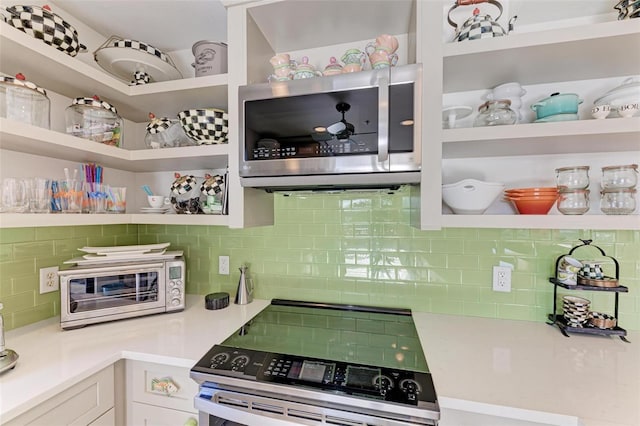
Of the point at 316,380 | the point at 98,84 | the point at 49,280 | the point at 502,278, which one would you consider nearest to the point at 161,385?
the point at 316,380

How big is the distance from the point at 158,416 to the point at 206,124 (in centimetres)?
122

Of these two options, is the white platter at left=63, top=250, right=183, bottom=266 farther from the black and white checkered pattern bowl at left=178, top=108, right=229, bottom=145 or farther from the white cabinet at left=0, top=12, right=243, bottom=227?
the black and white checkered pattern bowl at left=178, top=108, right=229, bottom=145

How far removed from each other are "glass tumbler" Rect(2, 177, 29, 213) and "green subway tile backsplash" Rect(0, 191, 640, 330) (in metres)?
0.28

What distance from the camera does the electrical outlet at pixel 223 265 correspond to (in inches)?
67.4

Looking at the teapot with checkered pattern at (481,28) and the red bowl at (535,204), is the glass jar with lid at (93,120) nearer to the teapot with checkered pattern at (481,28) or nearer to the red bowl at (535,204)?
the teapot with checkered pattern at (481,28)

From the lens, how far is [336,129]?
1087 mm

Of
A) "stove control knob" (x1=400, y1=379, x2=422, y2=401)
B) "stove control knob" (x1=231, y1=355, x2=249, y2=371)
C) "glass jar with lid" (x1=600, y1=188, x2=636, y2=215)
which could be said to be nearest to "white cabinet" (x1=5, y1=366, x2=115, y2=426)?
"stove control knob" (x1=231, y1=355, x2=249, y2=371)

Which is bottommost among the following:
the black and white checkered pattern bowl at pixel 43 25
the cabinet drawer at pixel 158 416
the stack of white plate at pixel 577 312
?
the cabinet drawer at pixel 158 416

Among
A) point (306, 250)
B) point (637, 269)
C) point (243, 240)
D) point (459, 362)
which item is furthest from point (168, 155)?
point (637, 269)

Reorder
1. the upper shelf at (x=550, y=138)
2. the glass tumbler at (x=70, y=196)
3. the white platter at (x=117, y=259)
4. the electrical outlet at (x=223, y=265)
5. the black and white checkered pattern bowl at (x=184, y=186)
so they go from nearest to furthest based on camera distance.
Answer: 1. the upper shelf at (x=550, y=138)
2. the glass tumbler at (x=70, y=196)
3. the white platter at (x=117, y=259)
4. the black and white checkered pattern bowl at (x=184, y=186)
5. the electrical outlet at (x=223, y=265)

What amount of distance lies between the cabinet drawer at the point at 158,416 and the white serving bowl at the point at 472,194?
1.29 m

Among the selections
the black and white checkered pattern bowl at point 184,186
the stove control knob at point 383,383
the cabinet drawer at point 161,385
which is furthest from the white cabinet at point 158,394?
the black and white checkered pattern bowl at point 184,186

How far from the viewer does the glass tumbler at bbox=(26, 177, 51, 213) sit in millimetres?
1091

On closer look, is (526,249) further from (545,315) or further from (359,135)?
(359,135)
